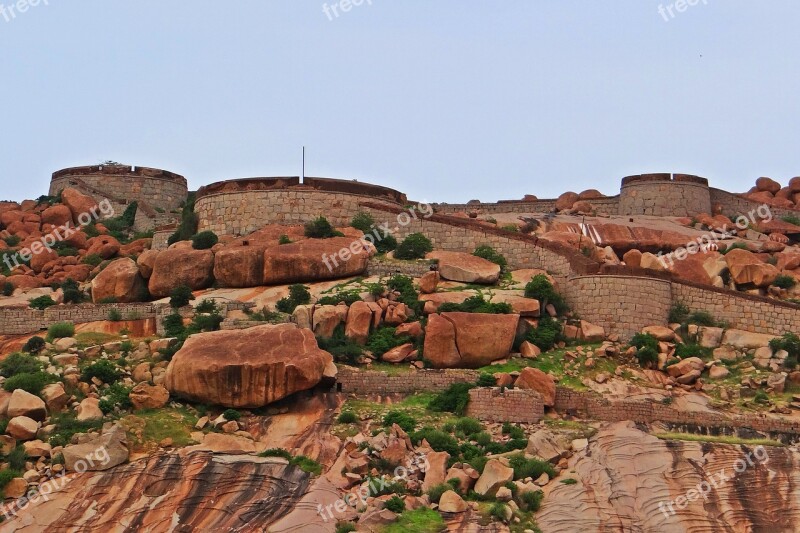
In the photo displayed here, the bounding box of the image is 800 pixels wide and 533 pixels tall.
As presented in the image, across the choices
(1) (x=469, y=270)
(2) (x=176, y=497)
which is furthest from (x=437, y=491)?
(1) (x=469, y=270)

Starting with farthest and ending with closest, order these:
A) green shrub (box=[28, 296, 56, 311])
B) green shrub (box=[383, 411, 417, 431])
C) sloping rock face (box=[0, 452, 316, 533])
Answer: green shrub (box=[28, 296, 56, 311]) → green shrub (box=[383, 411, 417, 431]) → sloping rock face (box=[0, 452, 316, 533])

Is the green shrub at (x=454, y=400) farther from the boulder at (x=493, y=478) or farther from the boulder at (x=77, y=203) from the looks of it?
the boulder at (x=77, y=203)

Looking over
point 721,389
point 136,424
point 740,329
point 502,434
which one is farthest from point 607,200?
point 136,424

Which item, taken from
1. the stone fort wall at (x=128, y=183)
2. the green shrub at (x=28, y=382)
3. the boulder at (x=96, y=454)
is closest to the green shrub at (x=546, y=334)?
the boulder at (x=96, y=454)

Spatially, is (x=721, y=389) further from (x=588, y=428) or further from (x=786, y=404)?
(x=588, y=428)

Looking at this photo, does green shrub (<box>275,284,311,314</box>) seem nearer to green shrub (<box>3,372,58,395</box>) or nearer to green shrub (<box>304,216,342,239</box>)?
green shrub (<box>304,216,342,239</box>)

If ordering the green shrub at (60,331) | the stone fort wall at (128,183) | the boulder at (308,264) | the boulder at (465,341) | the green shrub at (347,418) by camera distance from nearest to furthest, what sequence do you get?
the green shrub at (347,418) → the boulder at (465,341) → the green shrub at (60,331) → the boulder at (308,264) → the stone fort wall at (128,183)

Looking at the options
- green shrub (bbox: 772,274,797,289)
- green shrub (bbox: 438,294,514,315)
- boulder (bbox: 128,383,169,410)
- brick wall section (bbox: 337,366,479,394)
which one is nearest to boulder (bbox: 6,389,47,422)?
boulder (bbox: 128,383,169,410)

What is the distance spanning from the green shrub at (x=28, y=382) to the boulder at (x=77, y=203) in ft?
65.8

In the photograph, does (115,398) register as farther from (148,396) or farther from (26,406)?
(26,406)

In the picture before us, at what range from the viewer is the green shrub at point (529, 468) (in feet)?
113

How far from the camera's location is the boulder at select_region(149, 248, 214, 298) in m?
45.7

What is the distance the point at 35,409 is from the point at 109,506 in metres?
3.82

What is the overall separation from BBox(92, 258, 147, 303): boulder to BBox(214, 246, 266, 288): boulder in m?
2.55
